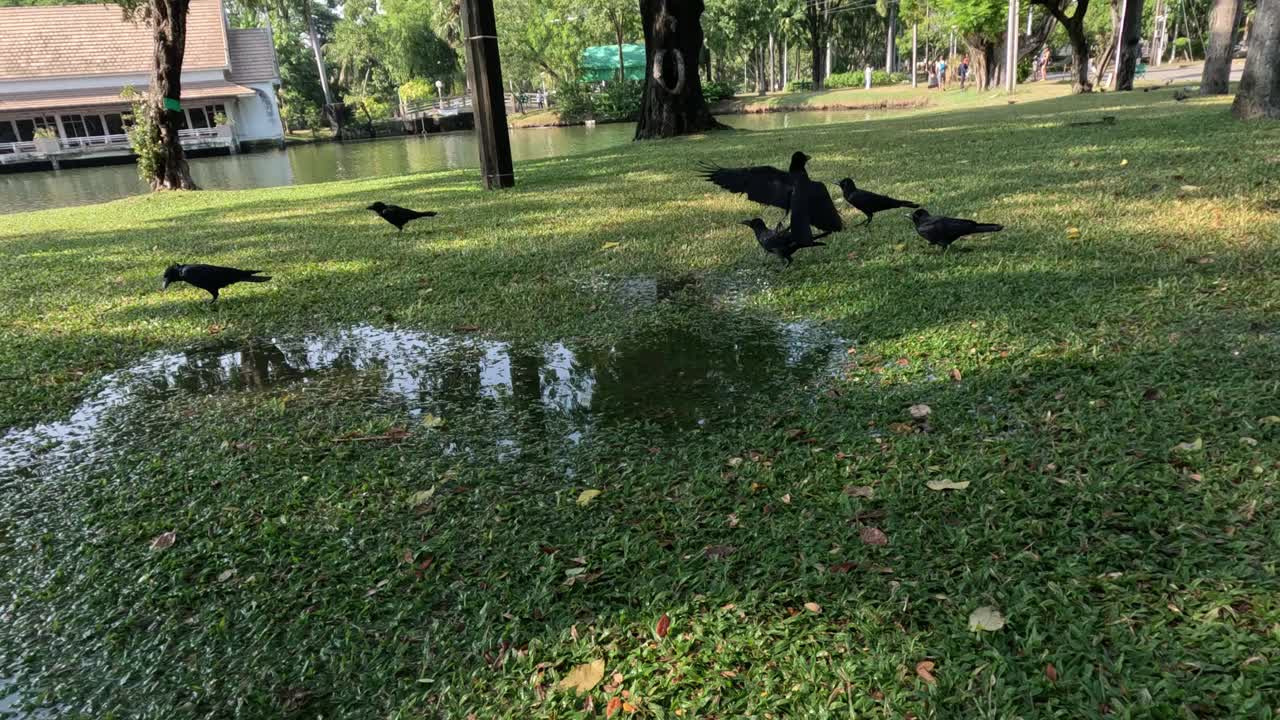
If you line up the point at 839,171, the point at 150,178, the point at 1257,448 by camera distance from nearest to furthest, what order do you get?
the point at 1257,448 → the point at 839,171 → the point at 150,178

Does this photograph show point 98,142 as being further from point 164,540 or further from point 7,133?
point 164,540

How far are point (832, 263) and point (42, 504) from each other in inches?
166

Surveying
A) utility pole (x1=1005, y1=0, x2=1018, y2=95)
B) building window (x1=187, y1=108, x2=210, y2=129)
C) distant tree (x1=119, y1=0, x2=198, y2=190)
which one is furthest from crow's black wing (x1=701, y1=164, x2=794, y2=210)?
building window (x1=187, y1=108, x2=210, y2=129)

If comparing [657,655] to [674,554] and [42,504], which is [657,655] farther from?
[42,504]

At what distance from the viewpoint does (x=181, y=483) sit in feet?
8.55

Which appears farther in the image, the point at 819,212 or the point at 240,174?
the point at 240,174

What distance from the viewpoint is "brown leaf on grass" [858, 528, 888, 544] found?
6.67 feet

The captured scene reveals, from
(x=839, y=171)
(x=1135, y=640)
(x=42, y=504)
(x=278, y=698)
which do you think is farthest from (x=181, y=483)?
(x=839, y=171)

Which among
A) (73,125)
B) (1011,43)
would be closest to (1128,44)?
(1011,43)

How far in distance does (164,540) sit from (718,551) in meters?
1.70

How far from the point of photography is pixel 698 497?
2.32 metres

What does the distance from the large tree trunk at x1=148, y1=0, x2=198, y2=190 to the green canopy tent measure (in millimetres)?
38003

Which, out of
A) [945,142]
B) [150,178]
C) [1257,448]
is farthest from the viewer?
[150,178]

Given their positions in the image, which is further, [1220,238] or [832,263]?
[832,263]
